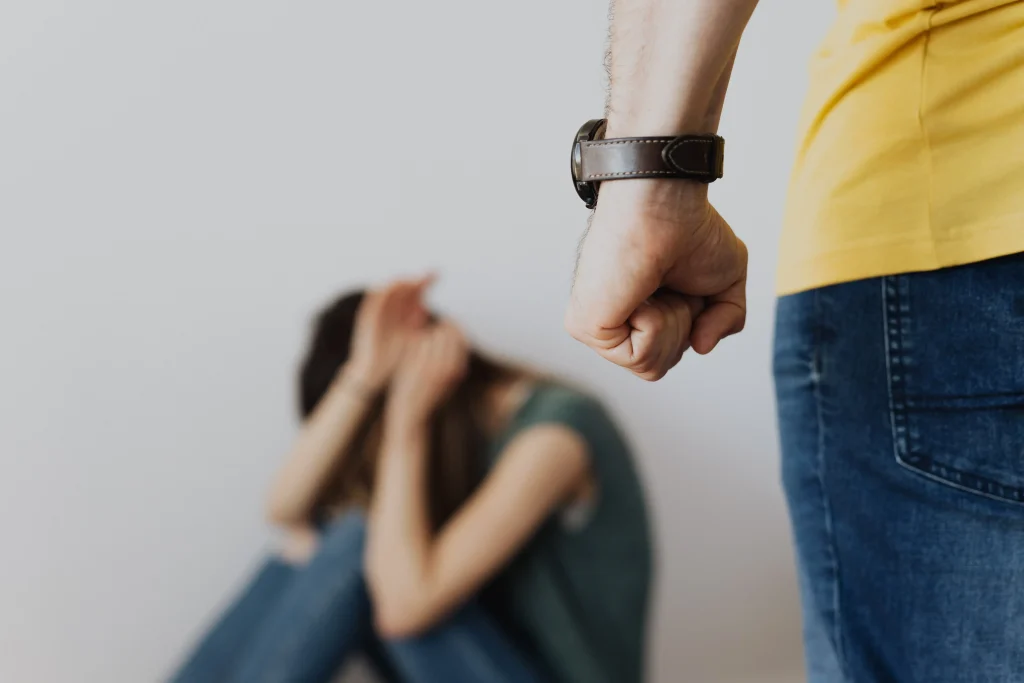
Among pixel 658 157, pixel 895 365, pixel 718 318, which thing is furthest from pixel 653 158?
pixel 895 365

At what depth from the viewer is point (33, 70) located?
1.19 m

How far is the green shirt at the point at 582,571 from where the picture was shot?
1.32m

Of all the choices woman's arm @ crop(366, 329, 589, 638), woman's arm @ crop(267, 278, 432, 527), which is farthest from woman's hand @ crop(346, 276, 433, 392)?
woman's arm @ crop(366, 329, 589, 638)

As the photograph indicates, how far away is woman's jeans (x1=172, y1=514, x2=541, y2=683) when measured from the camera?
1252 millimetres

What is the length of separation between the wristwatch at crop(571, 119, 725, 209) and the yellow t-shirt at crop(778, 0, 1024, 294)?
0.42ft

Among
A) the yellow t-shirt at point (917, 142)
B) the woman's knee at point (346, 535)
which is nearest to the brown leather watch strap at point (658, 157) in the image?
the yellow t-shirt at point (917, 142)

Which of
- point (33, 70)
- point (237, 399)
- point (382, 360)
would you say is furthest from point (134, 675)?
point (33, 70)

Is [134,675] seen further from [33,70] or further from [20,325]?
[33,70]

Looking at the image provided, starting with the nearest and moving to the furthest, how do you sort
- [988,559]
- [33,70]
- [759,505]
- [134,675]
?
[988,559] → [33,70] → [134,675] → [759,505]

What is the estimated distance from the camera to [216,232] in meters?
1.28

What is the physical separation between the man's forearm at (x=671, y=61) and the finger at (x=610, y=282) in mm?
57

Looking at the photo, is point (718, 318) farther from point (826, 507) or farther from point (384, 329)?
point (384, 329)

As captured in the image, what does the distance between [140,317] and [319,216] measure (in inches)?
10.9

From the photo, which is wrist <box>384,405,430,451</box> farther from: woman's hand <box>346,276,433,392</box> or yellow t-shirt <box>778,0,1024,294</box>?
yellow t-shirt <box>778,0,1024,294</box>
